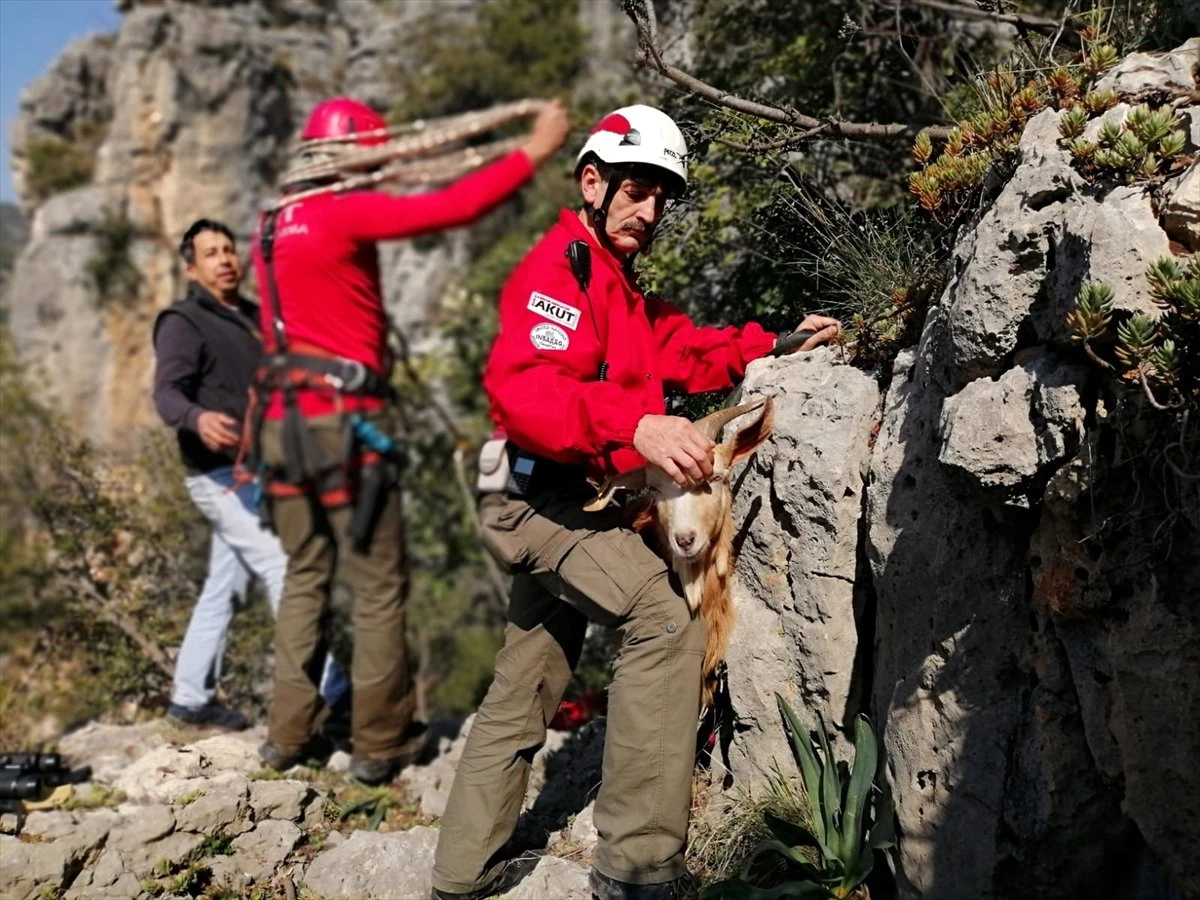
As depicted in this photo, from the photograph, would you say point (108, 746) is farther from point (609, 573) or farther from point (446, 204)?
point (609, 573)

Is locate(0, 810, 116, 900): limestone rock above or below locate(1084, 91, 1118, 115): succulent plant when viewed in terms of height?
below

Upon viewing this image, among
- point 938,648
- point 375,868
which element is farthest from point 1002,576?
point 375,868

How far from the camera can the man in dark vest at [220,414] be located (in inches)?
208

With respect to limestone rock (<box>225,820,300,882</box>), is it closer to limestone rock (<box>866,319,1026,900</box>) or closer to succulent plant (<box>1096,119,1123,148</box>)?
limestone rock (<box>866,319,1026,900</box>)

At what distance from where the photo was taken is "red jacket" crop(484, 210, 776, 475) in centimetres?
301

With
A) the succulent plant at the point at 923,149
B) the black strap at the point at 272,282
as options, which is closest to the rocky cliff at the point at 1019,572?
the succulent plant at the point at 923,149

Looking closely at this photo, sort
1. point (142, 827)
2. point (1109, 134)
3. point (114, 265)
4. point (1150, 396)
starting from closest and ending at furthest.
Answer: point (1150, 396) → point (1109, 134) → point (142, 827) → point (114, 265)

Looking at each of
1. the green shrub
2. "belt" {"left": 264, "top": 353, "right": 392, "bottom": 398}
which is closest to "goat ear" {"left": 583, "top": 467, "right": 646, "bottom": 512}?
"belt" {"left": 264, "top": 353, "right": 392, "bottom": 398}

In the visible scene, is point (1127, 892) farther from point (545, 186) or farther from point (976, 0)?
point (545, 186)

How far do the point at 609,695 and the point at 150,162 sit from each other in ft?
77.6

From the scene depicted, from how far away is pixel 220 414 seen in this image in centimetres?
513

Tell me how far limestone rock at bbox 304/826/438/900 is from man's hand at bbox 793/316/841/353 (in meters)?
2.51

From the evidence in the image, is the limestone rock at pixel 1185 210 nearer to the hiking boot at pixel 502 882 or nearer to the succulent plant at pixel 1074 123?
the succulent plant at pixel 1074 123

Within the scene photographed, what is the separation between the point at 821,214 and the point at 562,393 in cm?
162
